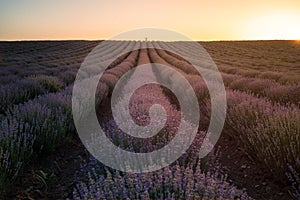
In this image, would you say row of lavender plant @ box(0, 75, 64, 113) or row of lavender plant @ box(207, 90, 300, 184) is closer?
row of lavender plant @ box(207, 90, 300, 184)

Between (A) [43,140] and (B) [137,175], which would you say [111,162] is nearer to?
(B) [137,175]

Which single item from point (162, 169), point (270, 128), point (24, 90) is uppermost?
point (270, 128)

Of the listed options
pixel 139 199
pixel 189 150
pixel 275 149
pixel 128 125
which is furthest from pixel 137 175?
pixel 275 149

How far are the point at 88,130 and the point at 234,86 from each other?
15.1ft

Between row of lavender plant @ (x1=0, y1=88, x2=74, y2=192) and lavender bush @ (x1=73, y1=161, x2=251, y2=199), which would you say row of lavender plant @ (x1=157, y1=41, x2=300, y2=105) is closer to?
lavender bush @ (x1=73, y1=161, x2=251, y2=199)

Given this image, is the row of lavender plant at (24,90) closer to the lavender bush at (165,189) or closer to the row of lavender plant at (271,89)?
the lavender bush at (165,189)

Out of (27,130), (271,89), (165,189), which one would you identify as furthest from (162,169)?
(271,89)

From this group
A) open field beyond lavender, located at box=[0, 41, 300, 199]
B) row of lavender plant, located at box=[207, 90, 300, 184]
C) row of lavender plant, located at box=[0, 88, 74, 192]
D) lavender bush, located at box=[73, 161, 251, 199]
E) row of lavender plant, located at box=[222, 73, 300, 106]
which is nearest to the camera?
lavender bush, located at box=[73, 161, 251, 199]

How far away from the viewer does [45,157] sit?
4.36 m

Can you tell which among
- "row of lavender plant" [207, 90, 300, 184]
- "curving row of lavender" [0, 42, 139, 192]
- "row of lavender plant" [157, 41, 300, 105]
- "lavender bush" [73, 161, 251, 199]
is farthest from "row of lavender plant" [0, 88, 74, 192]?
"row of lavender plant" [157, 41, 300, 105]

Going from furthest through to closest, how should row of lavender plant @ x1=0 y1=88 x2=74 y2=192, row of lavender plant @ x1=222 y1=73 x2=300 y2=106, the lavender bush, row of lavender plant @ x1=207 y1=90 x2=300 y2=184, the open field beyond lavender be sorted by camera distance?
row of lavender plant @ x1=222 y1=73 x2=300 y2=106, row of lavender plant @ x1=0 y1=88 x2=74 y2=192, row of lavender plant @ x1=207 y1=90 x2=300 y2=184, the open field beyond lavender, the lavender bush

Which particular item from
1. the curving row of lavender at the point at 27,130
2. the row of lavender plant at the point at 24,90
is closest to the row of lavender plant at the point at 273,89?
the curving row of lavender at the point at 27,130

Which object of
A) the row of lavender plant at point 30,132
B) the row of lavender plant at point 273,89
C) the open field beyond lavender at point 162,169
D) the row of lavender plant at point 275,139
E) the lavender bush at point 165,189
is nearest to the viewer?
the lavender bush at point 165,189

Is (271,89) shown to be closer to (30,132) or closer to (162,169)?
(162,169)
